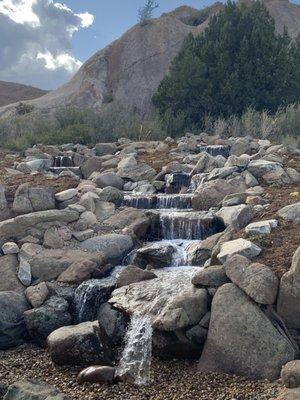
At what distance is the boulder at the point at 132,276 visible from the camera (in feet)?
27.5

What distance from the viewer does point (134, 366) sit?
698 centimetres

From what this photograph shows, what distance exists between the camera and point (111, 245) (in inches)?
386

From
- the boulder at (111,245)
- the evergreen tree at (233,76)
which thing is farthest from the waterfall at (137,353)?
the evergreen tree at (233,76)

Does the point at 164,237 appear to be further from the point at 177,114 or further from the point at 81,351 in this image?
the point at 177,114

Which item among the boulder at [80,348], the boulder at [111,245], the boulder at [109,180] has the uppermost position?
the boulder at [109,180]

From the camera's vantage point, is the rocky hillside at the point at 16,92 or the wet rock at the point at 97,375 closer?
the wet rock at the point at 97,375

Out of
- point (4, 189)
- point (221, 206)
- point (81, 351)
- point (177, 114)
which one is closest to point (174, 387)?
point (81, 351)

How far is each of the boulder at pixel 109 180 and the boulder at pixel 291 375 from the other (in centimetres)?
804

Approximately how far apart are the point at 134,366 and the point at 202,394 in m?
1.18

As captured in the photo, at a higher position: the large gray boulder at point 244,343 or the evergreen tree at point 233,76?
the evergreen tree at point 233,76

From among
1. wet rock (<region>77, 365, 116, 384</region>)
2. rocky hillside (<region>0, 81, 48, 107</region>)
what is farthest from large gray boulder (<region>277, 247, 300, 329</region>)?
rocky hillside (<region>0, 81, 48, 107</region>)

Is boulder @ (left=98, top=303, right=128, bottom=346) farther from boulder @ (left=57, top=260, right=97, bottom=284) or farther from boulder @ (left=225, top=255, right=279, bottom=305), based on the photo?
boulder @ (left=225, top=255, right=279, bottom=305)

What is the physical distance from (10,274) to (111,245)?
77.5 inches

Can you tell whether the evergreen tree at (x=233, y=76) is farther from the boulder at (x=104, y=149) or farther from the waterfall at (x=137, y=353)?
the waterfall at (x=137, y=353)
